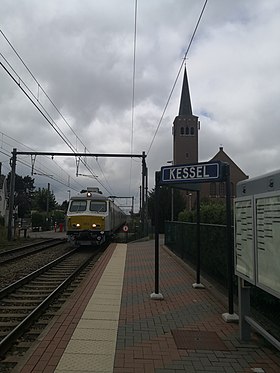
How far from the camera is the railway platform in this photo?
15.4 ft

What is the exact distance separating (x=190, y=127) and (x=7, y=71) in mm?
76834

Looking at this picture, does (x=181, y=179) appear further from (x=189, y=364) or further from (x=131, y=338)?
(x=189, y=364)

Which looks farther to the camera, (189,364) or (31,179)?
(31,179)

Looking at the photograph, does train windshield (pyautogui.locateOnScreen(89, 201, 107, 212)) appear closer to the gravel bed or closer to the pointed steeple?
the gravel bed

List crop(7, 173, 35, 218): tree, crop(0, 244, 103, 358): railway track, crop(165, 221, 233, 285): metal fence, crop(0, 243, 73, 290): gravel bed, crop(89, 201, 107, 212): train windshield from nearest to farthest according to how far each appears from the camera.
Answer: crop(0, 244, 103, 358): railway track, crop(165, 221, 233, 285): metal fence, crop(0, 243, 73, 290): gravel bed, crop(89, 201, 107, 212): train windshield, crop(7, 173, 35, 218): tree

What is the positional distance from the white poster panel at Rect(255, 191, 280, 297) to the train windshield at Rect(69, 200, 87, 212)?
18214mm

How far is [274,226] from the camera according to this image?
458 centimetres

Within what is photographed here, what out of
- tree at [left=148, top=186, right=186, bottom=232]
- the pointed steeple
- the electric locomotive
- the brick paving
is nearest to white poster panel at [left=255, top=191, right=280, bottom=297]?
the brick paving

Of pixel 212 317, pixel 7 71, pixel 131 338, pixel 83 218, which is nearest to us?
pixel 131 338

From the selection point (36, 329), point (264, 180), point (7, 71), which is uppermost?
point (7, 71)

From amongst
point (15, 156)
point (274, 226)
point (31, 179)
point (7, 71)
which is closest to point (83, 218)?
point (15, 156)

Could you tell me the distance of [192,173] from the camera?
318 inches

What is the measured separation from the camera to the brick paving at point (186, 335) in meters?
4.73

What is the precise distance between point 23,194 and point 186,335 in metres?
98.1
